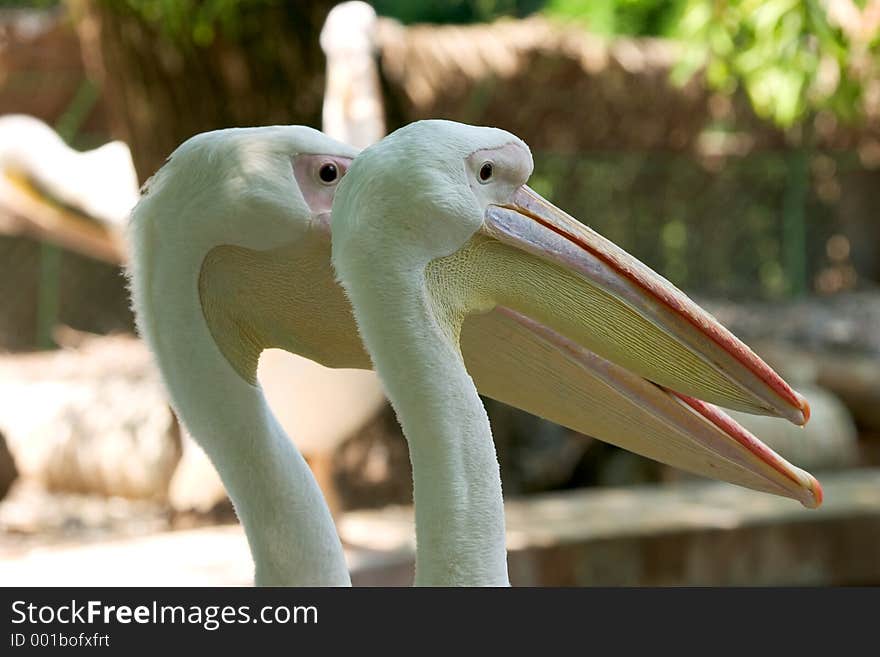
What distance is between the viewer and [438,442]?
142 cm

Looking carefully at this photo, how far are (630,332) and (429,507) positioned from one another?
0.31 m

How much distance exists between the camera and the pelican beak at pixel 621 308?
4.93ft

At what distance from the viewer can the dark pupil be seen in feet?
4.99

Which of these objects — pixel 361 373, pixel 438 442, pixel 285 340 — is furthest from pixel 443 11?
pixel 438 442

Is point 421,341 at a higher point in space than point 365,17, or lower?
lower

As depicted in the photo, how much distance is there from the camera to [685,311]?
1.52 meters

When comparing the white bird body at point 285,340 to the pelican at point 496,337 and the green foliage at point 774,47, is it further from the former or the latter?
the green foliage at point 774,47

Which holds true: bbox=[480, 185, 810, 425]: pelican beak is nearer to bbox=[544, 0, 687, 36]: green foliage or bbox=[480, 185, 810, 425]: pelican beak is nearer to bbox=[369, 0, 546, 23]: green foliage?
bbox=[544, 0, 687, 36]: green foliage

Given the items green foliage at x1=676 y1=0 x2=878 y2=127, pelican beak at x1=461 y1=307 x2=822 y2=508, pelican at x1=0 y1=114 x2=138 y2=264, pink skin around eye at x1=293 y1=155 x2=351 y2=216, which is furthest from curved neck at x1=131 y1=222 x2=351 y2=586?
pelican at x1=0 y1=114 x2=138 y2=264

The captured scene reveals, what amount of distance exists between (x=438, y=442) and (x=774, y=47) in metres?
2.33

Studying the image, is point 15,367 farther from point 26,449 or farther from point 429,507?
point 429,507

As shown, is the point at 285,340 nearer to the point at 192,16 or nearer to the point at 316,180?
the point at 316,180

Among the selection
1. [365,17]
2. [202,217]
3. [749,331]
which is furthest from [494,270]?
[749,331]

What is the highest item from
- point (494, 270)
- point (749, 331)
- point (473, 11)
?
point (473, 11)
